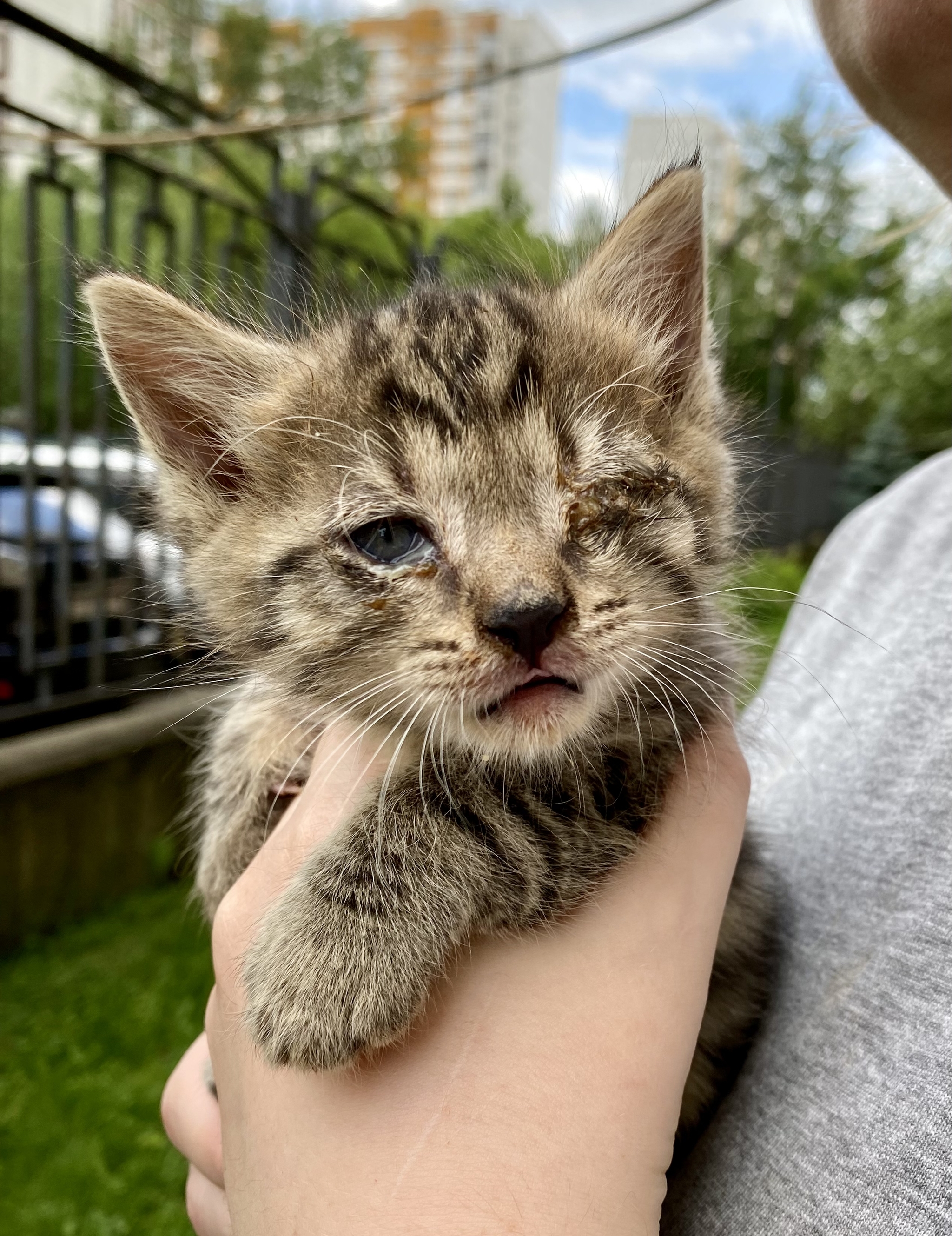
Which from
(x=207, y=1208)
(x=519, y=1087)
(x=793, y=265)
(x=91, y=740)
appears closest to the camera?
(x=519, y=1087)

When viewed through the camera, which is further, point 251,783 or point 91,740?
point 91,740

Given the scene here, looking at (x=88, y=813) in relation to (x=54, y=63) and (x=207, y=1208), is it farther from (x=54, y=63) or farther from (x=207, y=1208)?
(x=54, y=63)

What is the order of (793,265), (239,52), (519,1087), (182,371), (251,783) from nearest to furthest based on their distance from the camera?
(519,1087) → (182,371) → (251,783) → (793,265) → (239,52)

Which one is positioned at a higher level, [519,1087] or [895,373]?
[895,373]

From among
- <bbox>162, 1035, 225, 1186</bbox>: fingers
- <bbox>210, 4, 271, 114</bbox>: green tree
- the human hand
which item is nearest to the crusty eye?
the human hand

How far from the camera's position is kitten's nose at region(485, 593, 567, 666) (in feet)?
3.34

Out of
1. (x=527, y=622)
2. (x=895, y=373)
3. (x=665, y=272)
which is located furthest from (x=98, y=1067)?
(x=895, y=373)

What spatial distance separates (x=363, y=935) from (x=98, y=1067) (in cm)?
223

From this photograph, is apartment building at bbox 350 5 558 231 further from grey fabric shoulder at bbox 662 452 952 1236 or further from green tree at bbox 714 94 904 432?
grey fabric shoulder at bbox 662 452 952 1236

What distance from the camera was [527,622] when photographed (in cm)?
102

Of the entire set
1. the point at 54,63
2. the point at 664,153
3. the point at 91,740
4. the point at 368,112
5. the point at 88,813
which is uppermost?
the point at 54,63

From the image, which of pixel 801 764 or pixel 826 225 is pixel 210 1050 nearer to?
pixel 801 764

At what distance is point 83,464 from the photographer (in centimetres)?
587

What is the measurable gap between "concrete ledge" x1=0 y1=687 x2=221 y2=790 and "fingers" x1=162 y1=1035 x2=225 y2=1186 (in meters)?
1.41
